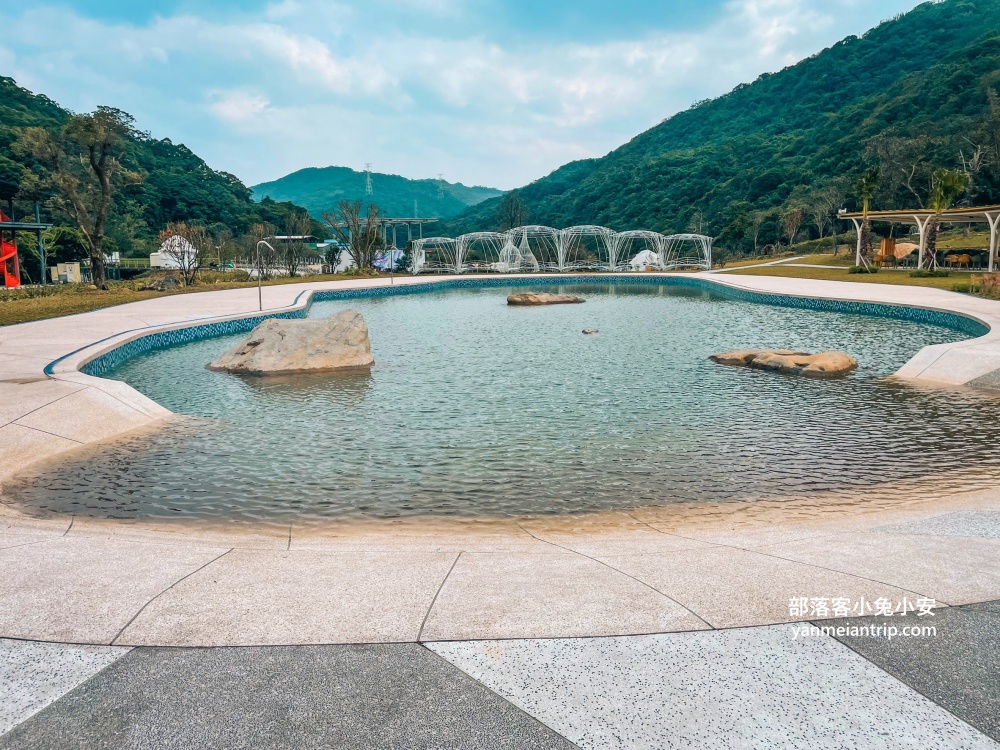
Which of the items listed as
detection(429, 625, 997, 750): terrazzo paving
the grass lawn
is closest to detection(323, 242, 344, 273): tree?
the grass lawn

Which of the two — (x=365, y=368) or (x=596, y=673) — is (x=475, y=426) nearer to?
(x=365, y=368)

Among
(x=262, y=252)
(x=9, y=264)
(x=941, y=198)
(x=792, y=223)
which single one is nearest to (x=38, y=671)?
(x=9, y=264)

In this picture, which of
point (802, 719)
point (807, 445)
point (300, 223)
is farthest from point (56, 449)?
point (300, 223)

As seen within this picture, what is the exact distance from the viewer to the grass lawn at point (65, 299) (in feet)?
56.1

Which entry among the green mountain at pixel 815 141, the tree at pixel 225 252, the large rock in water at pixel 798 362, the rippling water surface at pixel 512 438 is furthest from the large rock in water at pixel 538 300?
the green mountain at pixel 815 141

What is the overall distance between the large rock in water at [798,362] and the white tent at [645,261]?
34.4m

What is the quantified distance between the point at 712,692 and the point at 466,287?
35.1 metres

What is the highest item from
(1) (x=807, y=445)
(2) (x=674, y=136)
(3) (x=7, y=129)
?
(2) (x=674, y=136)

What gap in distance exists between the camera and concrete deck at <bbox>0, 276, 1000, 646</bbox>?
2.88m

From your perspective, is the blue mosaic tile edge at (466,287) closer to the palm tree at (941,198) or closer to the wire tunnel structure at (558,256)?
the wire tunnel structure at (558,256)

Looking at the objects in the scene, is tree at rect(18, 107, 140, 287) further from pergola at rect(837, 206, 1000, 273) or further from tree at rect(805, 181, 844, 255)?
tree at rect(805, 181, 844, 255)

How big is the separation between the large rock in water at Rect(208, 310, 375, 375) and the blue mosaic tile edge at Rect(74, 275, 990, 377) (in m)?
2.30

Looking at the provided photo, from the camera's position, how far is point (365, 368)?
38.9 ft

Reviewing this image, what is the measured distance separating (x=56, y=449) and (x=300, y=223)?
61.9m
